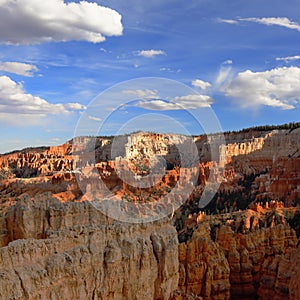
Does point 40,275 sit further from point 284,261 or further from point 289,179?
point 289,179

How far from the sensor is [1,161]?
86.4 meters

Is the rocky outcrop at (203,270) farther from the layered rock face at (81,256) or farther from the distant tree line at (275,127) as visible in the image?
the distant tree line at (275,127)

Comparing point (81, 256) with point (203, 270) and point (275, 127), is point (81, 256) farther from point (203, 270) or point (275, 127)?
point (275, 127)

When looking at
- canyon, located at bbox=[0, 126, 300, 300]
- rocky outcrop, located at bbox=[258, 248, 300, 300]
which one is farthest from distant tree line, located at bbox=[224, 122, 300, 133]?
rocky outcrop, located at bbox=[258, 248, 300, 300]

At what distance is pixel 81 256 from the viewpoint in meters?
8.93

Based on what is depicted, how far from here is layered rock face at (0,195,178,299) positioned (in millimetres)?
7801

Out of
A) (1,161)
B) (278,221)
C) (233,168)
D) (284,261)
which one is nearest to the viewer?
(284,261)

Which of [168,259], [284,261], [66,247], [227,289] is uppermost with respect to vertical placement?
[66,247]

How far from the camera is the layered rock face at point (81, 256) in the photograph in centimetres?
780

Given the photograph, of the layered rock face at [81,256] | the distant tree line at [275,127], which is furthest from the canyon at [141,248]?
the distant tree line at [275,127]

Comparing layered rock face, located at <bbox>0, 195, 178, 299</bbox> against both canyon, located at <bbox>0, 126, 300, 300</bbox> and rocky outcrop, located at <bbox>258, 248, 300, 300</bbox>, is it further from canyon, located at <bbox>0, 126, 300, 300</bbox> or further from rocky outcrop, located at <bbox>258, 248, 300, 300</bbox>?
rocky outcrop, located at <bbox>258, 248, 300, 300</bbox>

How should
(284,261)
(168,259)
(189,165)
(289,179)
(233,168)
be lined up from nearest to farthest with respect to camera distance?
(168,259)
(284,261)
(289,179)
(189,165)
(233,168)

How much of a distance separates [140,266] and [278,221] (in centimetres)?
1785

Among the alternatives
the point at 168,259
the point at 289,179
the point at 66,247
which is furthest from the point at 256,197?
the point at 66,247
